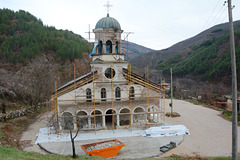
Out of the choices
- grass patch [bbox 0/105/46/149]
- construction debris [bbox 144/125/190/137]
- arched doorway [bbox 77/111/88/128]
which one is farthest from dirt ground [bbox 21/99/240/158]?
arched doorway [bbox 77/111/88/128]

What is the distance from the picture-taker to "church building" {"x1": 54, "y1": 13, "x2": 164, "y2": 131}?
20688 millimetres

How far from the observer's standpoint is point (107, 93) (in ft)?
71.5

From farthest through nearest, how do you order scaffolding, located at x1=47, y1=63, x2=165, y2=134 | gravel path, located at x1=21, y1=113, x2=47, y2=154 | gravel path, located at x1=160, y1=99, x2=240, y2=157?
scaffolding, located at x1=47, y1=63, x2=165, y2=134 → gravel path, located at x1=21, y1=113, x2=47, y2=154 → gravel path, located at x1=160, y1=99, x2=240, y2=157

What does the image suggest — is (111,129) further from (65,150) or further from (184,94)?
(184,94)

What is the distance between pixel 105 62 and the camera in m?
21.8

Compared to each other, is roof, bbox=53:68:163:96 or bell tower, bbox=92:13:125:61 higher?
bell tower, bbox=92:13:125:61

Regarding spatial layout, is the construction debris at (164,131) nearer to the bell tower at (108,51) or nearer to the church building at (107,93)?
the church building at (107,93)

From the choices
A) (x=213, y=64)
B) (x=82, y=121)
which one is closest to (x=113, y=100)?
(x=82, y=121)

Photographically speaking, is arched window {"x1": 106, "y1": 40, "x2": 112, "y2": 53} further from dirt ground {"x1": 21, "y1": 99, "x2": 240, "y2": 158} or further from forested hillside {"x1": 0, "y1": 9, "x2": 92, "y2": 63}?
forested hillside {"x1": 0, "y1": 9, "x2": 92, "y2": 63}

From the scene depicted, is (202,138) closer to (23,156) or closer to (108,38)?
(108,38)

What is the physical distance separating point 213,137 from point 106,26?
18.1 metres

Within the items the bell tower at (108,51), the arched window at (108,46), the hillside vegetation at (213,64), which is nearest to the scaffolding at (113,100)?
the bell tower at (108,51)

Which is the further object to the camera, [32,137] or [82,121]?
[82,121]

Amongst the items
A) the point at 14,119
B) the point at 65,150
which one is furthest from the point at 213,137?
the point at 14,119
